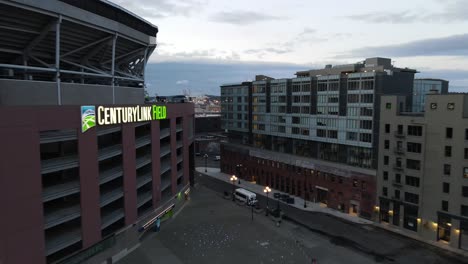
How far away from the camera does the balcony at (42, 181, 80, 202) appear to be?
35.9 m

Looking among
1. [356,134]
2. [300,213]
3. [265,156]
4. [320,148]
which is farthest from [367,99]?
[265,156]

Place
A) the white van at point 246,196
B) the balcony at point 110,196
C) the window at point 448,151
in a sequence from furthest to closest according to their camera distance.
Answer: the white van at point 246,196 < the window at point 448,151 < the balcony at point 110,196

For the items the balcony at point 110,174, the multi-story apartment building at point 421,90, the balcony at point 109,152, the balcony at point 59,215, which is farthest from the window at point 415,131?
the balcony at point 59,215

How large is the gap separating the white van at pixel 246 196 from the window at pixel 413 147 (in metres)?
32.0

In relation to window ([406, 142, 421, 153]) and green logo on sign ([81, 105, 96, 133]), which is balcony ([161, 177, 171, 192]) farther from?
window ([406, 142, 421, 153])

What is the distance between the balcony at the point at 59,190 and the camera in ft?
118

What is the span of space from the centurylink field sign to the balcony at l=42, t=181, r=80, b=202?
6.23 metres

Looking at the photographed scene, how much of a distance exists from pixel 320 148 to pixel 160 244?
42549 mm

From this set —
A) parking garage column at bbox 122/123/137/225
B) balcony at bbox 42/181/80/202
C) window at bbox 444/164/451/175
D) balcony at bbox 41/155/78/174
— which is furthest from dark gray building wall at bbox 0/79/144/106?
window at bbox 444/164/451/175

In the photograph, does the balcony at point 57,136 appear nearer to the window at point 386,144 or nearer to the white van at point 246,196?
the white van at point 246,196

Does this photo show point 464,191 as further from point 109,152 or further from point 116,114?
point 109,152

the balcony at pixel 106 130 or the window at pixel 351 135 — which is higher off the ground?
the balcony at pixel 106 130

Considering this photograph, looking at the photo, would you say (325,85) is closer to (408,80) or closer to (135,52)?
(408,80)

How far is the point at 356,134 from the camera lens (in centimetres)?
6912
